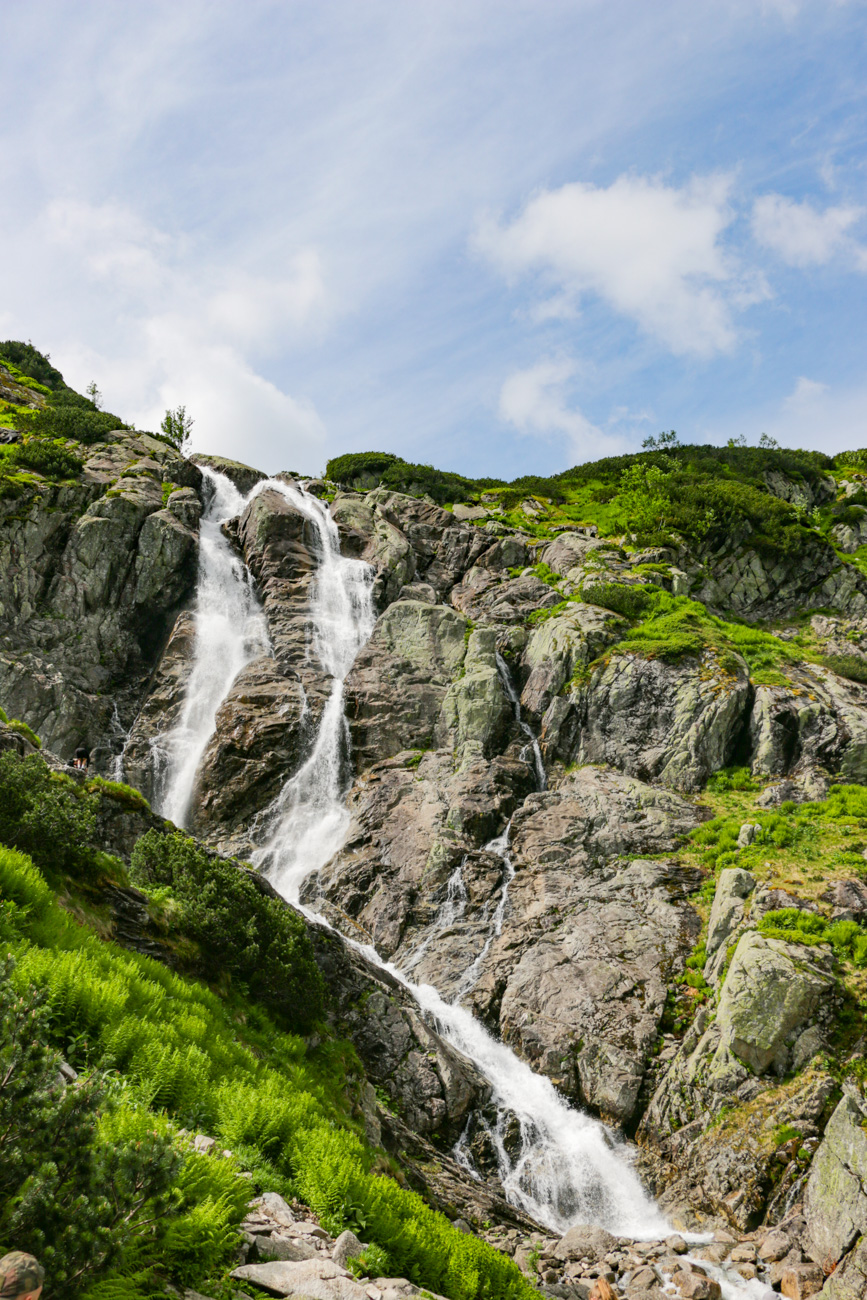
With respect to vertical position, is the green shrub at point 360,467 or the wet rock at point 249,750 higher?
the green shrub at point 360,467

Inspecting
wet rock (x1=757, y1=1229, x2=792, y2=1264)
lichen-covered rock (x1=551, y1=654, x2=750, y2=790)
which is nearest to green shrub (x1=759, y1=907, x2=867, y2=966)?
wet rock (x1=757, y1=1229, x2=792, y2=1264)

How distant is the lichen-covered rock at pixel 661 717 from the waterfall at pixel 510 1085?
353cm

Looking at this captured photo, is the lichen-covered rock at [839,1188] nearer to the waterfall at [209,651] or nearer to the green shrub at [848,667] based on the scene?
the green shrub at [848,667]

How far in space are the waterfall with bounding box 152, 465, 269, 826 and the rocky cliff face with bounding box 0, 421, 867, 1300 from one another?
96 centimetres

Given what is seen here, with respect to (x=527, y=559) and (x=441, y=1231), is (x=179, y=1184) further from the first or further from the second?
(x=527, y=559)

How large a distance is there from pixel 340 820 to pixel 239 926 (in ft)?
59.3

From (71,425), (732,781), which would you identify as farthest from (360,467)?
(732,781)

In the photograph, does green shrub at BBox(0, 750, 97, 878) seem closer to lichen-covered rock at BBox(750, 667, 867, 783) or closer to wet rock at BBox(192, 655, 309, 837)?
wet rock at BBox(192, 655, 309, 837)

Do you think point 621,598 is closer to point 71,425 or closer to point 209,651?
point 209,651

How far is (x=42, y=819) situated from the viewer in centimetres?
1132

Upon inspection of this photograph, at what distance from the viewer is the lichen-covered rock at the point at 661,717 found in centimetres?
2942

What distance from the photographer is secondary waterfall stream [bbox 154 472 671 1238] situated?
1666 centimetres

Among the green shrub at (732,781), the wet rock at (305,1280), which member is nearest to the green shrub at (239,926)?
the wet rock at (305,1280)

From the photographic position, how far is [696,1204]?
1535 cm
